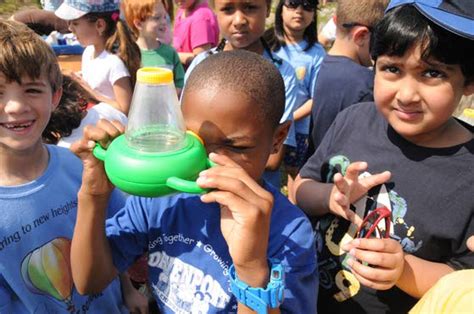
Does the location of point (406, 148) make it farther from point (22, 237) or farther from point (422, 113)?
point (22, 237)

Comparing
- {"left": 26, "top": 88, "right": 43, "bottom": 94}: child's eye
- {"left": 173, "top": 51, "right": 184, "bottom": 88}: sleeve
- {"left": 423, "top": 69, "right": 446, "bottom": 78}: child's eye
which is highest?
{"left": 423, "top": 69, "right": 446, "bottom": 78}: child's eye

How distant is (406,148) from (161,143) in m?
0.92

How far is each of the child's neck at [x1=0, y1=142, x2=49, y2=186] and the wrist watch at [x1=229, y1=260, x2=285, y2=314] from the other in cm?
100

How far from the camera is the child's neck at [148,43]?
4.47 m

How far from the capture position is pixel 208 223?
4.33ft

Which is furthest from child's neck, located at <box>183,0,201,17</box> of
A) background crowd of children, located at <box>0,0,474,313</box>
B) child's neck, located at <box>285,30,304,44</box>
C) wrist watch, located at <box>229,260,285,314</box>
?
wrist watch, located at <box>229,260,285,314</box>

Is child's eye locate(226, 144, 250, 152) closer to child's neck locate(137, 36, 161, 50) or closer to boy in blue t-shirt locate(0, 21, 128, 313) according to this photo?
boy in blue t-shirt locate(0, 21, 128, 313)

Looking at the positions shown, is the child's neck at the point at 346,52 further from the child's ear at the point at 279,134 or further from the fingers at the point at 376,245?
the fingers at the point at 376,245

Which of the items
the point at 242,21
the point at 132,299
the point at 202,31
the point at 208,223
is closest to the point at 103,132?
the point at 208,223

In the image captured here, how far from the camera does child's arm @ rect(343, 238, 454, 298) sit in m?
1.26

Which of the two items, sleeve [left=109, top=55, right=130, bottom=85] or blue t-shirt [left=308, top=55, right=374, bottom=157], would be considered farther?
sleeve [left=109, top=55, right=130, bottom=85]

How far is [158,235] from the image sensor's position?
1.38 m

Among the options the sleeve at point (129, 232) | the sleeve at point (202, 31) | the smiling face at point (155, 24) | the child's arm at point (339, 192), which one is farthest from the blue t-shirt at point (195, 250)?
the sleeve at point (202, 31)

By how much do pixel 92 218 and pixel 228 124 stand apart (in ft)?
1.61
